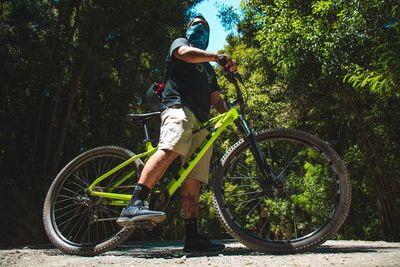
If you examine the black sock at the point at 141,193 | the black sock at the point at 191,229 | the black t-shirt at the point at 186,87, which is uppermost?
the black t-shirt at the point at 186,87

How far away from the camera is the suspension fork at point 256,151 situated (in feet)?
11.3

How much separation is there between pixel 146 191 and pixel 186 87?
0.94 meters

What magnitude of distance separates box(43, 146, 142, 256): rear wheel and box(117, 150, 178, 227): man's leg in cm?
44

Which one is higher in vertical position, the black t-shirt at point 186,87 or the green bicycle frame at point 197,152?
the black t-shirt at point 186,87

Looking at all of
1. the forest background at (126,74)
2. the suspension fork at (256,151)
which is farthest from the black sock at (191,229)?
the forest background at (126,74)

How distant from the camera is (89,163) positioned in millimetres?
4227

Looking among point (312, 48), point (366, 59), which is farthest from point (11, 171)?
point (366, 59)

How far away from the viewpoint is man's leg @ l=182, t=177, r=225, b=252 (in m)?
3.67

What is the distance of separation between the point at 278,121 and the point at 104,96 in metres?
6.40

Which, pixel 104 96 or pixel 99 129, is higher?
pixel 104 96

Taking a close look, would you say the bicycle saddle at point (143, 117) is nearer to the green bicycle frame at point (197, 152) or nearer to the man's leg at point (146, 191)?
the green bicycle frame at point (197, 152)

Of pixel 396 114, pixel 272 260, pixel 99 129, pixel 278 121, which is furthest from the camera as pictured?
pixel 278 121

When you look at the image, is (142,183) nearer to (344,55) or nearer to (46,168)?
(344,55)

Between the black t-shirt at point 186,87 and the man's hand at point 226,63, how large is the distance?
0.31 metres
